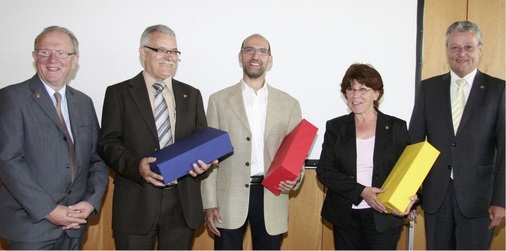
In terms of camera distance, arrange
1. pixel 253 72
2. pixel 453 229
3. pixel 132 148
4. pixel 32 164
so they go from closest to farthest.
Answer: pixel 32 164
pixel 132 148
pixel 453 229
pixel 253 72

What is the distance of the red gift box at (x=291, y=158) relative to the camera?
251 centimetres

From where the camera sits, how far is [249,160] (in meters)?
2.76

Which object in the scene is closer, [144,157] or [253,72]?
[144,157]

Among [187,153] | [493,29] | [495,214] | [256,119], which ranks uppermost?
[493,29]

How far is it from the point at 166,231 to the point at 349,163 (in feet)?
3.60

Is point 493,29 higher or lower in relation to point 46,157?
higher

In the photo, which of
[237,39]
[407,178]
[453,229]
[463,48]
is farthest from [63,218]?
[463,48]

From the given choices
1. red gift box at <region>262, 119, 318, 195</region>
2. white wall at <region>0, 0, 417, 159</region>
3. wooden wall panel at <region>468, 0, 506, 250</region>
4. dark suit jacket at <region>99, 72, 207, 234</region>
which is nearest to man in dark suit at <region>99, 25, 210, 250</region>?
dark suit jacket at <region>99, 72, 207, 234</region>

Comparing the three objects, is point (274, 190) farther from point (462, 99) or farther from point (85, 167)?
Result: point (462, 99)

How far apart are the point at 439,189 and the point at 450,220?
19 centimetres

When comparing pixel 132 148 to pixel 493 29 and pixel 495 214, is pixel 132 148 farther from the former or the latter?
pixel 493 29

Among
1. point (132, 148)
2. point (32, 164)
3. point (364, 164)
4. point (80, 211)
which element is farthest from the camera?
point (364, 164)

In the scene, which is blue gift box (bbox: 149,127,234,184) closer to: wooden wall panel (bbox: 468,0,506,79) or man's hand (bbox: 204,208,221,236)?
man's hand (bbox: 204,208,221,236)

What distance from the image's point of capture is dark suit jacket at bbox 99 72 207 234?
8.02 ft
